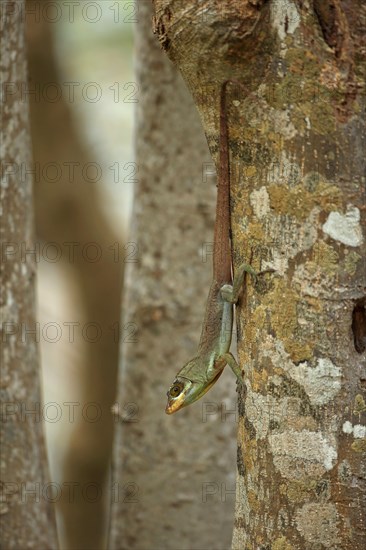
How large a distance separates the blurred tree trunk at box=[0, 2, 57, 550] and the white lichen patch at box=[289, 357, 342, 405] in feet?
→ 5.70

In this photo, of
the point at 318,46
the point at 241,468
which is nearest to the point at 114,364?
the point at 241,468

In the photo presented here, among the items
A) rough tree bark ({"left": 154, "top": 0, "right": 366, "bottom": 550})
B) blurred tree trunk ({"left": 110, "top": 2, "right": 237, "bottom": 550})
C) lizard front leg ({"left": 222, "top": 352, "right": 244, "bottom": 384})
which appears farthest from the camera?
blurred tree trunk ({"left": 110, "top": 2, "right": 237, "bottom": 550})

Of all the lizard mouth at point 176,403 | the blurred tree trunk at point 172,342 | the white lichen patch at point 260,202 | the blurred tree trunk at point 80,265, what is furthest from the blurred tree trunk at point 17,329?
the blurred tree trunk at point 80,265

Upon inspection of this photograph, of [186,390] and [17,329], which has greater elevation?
[17,329]

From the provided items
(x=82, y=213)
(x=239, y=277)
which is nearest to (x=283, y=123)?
(x=239, y=277)

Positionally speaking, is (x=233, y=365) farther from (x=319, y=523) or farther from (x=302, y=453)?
(x=319, y=523)

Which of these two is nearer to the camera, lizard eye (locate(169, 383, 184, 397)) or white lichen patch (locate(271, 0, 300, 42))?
white lichen patch (locate(271, 0, 300, 42))

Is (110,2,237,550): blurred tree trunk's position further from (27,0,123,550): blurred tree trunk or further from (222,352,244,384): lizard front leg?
(27,0,123,550): blurred tree trunk

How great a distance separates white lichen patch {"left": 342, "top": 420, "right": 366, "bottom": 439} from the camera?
2523 mm

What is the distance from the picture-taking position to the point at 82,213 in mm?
8008

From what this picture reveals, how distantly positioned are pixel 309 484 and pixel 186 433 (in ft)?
7.91

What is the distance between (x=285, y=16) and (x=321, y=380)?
1078 mm

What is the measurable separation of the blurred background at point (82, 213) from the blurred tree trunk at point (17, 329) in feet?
12.1

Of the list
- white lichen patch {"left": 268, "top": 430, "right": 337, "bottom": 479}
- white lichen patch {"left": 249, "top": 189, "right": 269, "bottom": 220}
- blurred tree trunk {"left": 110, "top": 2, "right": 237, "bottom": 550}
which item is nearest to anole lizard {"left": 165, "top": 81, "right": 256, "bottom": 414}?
white lichen patch {"left": 249, "top": 189, "right": 269, "bottom": 220}
